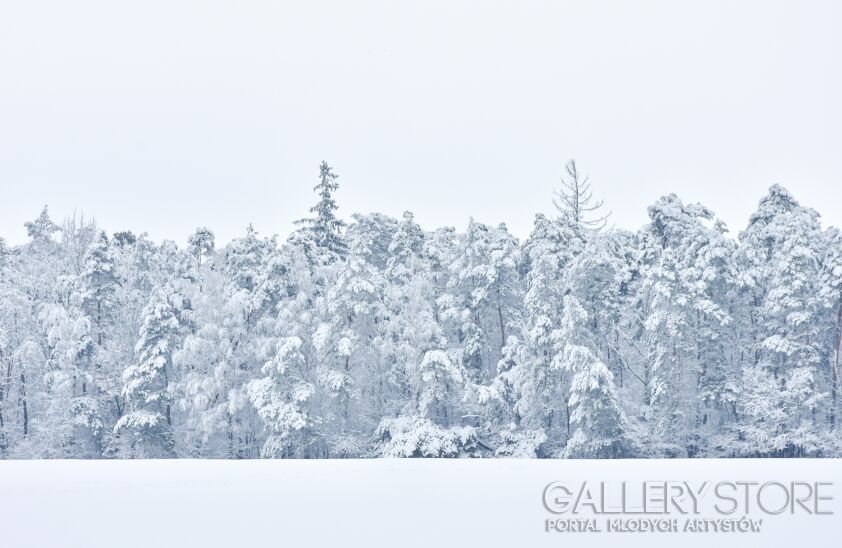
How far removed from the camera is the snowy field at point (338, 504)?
13.4 metres

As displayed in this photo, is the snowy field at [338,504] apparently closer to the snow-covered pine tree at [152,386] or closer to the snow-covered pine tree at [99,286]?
the snow-covered pine tree at [152,386]

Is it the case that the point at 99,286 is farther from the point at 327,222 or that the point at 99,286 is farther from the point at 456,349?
the point at 456,349

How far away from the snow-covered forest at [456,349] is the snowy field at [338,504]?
1265cm

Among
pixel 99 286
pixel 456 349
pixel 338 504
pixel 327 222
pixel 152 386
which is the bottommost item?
pixel 338 504

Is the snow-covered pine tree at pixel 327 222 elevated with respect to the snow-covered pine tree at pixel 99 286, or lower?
elevated

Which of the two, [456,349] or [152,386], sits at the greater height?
[456,349]

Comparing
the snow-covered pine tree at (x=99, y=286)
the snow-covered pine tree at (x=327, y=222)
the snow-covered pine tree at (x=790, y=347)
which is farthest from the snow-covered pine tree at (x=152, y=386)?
the snow-covered pine tree at (x=790, y=347)

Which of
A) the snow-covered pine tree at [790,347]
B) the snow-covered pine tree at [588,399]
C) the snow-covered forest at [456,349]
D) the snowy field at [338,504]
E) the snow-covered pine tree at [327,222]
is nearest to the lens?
the snowy field at [338,504]

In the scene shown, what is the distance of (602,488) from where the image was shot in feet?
56.2

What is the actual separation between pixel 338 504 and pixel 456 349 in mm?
22763

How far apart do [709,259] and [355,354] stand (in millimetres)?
16775

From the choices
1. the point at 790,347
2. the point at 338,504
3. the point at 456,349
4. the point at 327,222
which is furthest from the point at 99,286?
the point at 790,347

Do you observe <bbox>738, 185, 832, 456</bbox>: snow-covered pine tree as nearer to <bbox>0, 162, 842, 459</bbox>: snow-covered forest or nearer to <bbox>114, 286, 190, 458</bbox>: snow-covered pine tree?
<bbox>0, 162, 842, 459</bbox>: snow-covered forest

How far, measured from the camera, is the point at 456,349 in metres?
39.3
